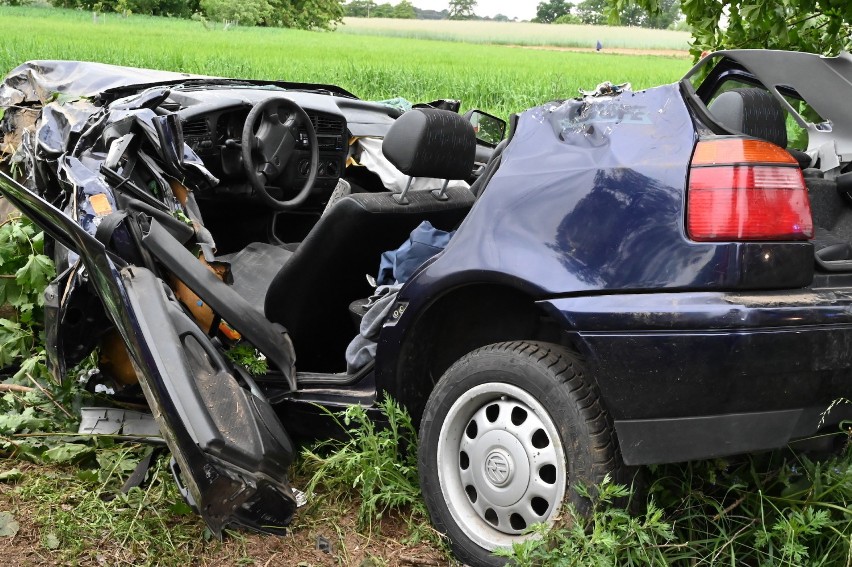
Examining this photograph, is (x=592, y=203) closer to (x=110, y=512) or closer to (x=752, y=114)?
(x=752, y=114)

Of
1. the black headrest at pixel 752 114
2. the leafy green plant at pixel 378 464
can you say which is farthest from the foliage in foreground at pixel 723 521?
the black headrest at pixel 752 114

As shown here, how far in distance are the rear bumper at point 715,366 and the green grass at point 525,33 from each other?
61599mm

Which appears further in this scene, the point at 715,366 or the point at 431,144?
the point at 431,144

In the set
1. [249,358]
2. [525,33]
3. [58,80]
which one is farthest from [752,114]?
[525,33]

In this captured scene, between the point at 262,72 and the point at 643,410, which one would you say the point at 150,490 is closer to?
the point at 643,410

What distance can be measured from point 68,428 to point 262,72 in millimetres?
18811

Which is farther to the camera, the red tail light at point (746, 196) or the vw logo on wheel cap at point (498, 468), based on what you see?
the vw logo on wheel cap at point (498, 468)

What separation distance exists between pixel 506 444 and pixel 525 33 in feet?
248

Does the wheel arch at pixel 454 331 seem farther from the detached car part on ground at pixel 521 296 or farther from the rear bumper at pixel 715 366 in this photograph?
the rear bumper at pixel 715 366

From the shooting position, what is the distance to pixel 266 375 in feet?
12.2

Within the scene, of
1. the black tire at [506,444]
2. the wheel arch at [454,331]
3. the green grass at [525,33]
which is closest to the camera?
the black tire at [506,444]

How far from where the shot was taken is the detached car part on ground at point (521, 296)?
245 cm

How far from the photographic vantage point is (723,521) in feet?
9.29

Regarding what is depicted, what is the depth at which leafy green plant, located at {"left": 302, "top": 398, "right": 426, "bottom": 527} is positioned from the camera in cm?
323
